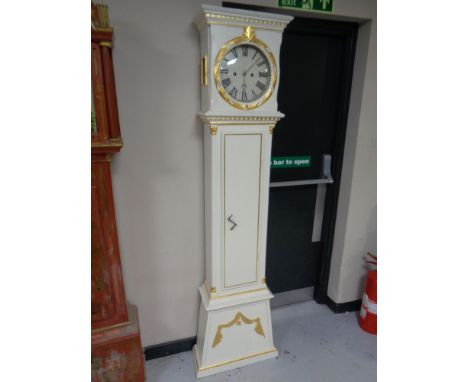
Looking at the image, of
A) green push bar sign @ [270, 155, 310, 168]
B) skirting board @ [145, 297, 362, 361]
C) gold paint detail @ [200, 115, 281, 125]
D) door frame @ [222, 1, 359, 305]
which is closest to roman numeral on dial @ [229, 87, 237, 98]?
gold paint detail @ [200, 115, 281, 125]

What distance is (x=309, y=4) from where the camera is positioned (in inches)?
60.8

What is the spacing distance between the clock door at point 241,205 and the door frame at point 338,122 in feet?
2.34

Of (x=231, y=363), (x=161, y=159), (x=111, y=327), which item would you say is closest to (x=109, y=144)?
(x=161, y=159)

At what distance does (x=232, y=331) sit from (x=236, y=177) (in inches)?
35.4

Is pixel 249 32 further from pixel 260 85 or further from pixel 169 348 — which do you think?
pixel 169 348

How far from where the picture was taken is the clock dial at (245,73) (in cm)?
131

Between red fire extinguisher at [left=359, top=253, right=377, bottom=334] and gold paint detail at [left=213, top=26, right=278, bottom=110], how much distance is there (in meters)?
1.43

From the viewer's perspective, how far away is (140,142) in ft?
4.75

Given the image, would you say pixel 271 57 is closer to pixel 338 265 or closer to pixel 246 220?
pixel 246 220

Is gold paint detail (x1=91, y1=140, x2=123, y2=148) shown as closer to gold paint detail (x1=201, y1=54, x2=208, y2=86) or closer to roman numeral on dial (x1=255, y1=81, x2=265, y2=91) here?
gold paint detail (x1=201, y1=54, x2=208, y2=86)

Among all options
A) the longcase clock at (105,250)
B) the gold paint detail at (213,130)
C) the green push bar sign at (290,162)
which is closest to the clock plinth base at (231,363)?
the longcase clock at (105,250)

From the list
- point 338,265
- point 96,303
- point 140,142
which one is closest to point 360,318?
point 338,265

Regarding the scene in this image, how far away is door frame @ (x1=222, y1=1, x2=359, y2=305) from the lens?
1.68 meters

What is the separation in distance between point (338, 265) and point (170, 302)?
1.21 m
